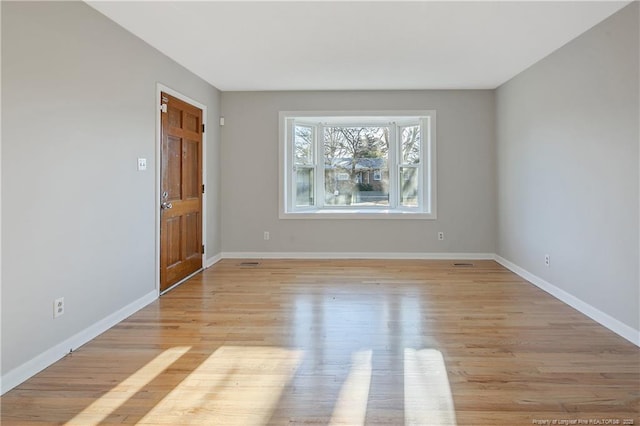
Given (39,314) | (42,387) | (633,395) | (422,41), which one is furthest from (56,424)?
(422,41)

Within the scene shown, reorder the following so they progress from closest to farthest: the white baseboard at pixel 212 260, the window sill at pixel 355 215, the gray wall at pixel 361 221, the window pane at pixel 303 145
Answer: the white baseboard at pixel 212 260
the gray wall at pixel 361 221
the window sill at pixel 355 215
the window pane at pixel 303 145

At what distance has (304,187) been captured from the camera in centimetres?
565

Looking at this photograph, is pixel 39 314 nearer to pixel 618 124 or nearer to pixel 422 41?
pixel 422 41

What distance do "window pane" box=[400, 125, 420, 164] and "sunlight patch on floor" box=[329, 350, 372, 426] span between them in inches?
150

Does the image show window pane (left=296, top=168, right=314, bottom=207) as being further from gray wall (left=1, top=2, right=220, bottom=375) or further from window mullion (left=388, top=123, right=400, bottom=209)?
gray wall (left=1, top=2, right=220, bottom=375)

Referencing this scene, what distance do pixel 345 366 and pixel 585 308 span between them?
228cm

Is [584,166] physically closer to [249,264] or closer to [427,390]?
[427,390]

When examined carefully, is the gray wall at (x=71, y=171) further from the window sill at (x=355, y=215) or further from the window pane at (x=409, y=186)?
the window pane at (x=409, y=186)

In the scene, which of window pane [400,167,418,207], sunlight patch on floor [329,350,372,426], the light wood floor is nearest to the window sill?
window pane [400,167,418,207]

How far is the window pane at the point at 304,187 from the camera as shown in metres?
5.60

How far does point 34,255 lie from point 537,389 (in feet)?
9.63

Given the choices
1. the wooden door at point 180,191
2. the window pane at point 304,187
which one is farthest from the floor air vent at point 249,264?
the window pane at point 304,187

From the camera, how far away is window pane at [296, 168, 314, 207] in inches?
220

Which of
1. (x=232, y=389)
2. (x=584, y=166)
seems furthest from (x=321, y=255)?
(x=232, y=389)
